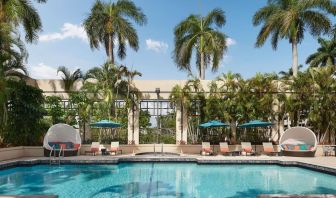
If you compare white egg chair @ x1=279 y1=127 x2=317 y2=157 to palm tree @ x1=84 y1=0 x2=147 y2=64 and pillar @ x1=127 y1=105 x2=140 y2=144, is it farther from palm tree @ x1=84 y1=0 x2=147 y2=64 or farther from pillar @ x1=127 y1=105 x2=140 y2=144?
palm tree @ x1=84 y1=0 x2=147 y2=64

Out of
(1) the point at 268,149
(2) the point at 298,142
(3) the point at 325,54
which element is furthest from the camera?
(3) the point at 325,54

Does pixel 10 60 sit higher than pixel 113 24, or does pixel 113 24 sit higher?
pixel 113 24

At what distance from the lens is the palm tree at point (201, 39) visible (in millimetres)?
22339

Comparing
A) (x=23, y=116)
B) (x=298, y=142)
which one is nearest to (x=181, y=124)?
(x=298, y=142)

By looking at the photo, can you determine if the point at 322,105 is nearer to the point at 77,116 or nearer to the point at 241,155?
the point at 241,155

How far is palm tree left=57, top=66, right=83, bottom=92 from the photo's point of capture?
18547 mm

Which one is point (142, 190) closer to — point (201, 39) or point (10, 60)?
point (10, 60)

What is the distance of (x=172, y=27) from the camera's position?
963 inches

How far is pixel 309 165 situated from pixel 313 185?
3301mm

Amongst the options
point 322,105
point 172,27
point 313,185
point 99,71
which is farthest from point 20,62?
point 322,105

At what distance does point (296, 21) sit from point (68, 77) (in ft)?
52.0

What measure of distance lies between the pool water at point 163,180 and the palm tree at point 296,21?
9994 mm

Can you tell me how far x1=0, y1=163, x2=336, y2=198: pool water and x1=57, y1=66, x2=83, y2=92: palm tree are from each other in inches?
253

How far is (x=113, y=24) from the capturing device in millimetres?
20719
